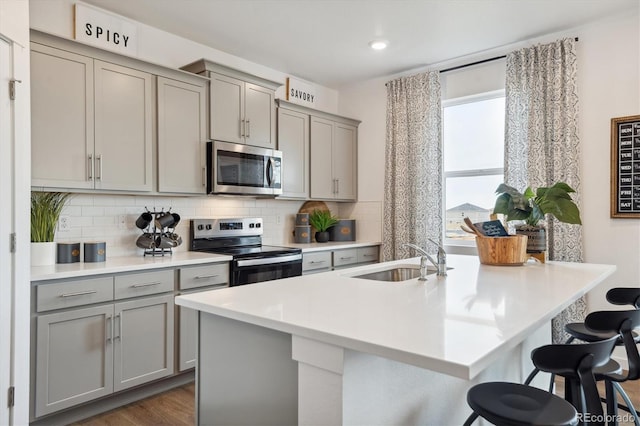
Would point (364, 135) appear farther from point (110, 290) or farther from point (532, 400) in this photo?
point (532, 400)

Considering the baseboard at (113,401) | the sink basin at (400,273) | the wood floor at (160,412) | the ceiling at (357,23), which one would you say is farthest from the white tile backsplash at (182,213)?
the sink basin at (400,273)

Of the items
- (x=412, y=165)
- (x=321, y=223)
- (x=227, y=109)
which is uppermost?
(x=227, y=109)

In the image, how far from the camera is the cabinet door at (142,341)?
8.69 ft

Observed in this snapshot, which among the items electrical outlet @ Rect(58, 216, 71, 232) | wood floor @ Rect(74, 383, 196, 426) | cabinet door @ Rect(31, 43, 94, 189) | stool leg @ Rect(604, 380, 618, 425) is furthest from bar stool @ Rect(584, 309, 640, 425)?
electrical outlet @ Rect(58, 216, 71, 232)

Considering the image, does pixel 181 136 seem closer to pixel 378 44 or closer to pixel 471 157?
pixel 378 44

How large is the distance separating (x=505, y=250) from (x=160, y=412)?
238cm

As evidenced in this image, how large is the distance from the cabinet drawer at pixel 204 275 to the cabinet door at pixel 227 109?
1090mm

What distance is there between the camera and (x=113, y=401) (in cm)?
272

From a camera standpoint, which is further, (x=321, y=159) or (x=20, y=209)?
(x=321, y=159)

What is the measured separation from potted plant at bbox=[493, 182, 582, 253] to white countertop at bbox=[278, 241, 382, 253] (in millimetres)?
1790

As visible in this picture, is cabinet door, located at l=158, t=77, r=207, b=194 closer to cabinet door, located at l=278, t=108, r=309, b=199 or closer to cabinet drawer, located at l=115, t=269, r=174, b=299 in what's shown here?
cabinet drawer, located at l=115, t=269, r=174, b=299

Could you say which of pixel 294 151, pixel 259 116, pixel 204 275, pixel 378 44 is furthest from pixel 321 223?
pixel 378 44

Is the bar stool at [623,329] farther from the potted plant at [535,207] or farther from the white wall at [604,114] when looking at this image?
the white wall at [604,114]

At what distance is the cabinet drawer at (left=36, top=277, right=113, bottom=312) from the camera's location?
2.32m
